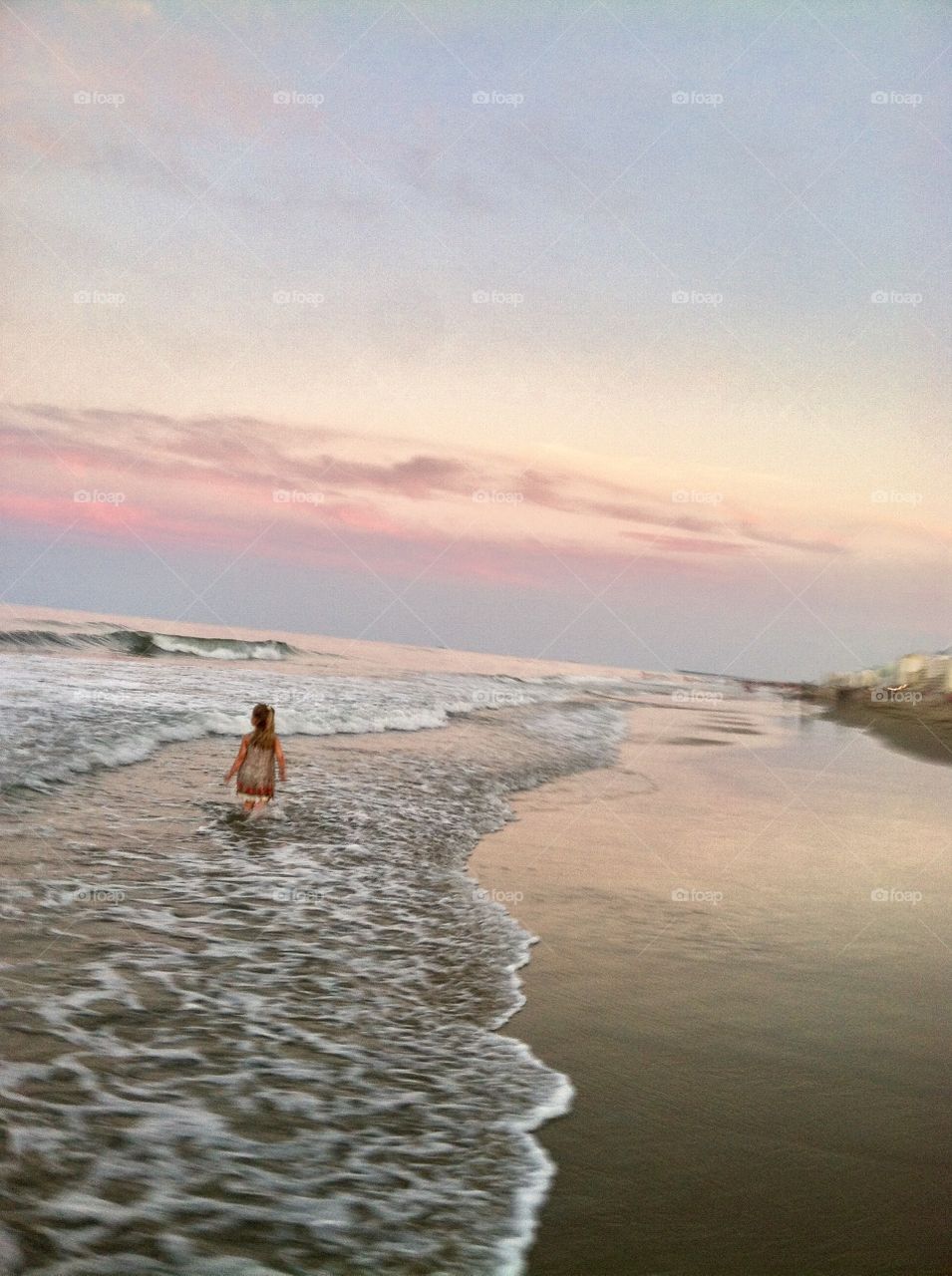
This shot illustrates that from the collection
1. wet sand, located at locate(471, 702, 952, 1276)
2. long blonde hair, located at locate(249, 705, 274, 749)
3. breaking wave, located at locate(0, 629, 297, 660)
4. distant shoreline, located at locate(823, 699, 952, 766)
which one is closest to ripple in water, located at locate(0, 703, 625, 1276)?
wet sand, located at locate(471, 702, 952, 1276)

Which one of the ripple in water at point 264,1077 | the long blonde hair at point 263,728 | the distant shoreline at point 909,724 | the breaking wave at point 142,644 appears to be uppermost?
the breaking wave at point 142,644

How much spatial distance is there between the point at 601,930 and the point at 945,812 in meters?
5.54

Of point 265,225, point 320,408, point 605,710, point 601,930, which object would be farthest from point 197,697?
point 601,930

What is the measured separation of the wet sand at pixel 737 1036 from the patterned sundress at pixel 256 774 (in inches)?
66.0

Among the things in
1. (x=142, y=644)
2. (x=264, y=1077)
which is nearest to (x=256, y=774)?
(x=264, y=1077)

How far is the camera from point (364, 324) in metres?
13.0

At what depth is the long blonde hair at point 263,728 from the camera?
6.64m

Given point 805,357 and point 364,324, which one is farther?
point 364,324

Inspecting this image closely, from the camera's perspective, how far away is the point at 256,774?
6.60 metres

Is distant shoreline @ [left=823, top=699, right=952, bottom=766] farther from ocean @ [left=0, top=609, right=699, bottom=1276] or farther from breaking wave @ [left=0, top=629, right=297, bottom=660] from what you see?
breaking wave @ [left=0, top=629, right=297, bottom=660]

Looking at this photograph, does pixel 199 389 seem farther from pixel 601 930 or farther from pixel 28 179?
pixel 601 930

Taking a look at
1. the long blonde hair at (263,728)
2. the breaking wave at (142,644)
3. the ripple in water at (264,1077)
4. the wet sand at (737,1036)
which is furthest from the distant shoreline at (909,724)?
the breaking wave at (142,644)

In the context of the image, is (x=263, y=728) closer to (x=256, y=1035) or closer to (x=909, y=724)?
(x=256, y=1035)

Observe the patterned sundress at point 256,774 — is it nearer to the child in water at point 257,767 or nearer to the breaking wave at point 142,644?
the child in water at point 257,767
